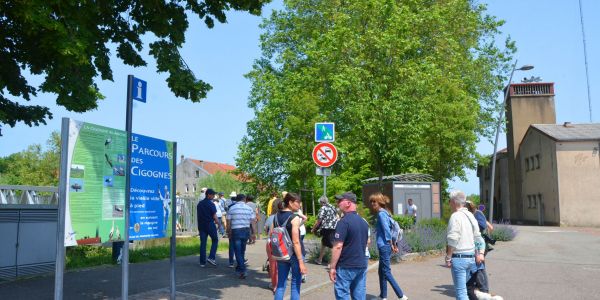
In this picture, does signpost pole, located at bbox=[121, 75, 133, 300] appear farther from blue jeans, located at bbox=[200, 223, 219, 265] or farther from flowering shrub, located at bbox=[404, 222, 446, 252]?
flowering shrub, located at bbox=[404, 222, 446, 252]

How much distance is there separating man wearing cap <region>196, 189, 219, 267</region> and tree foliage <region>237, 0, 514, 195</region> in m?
9.40

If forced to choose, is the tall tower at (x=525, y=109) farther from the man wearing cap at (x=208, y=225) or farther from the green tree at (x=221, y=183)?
the green tree at (x=221, y=183)

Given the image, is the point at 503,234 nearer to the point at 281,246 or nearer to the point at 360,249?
the point at 281,246

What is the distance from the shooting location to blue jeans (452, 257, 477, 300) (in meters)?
6.56

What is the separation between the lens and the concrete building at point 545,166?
123ft

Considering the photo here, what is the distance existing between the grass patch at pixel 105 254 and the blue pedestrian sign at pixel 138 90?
6405mm

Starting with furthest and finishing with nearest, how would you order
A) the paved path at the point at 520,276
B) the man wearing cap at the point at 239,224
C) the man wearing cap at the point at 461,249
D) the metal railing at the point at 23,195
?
the metal railing at the point at 23,195
the man wearing cap at the point at 239,224
the paved path at the point at 520,276
the man wearing cap at the point at 461,249

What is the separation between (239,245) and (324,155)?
9.32ft

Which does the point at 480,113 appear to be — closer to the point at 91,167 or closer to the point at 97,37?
the point at 97,37

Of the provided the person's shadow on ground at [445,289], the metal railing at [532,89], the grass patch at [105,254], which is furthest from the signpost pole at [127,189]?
the metal railing at [532,89]

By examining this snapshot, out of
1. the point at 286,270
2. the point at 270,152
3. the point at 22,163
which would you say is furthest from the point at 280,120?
the point at 22,163

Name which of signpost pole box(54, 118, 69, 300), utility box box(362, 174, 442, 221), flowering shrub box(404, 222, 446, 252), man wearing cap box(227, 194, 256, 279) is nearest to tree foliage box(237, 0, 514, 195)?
utility box box(362, 174, 442, 221)

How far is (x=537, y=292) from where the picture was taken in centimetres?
971

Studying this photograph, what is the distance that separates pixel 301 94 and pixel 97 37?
24.3m
